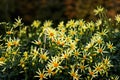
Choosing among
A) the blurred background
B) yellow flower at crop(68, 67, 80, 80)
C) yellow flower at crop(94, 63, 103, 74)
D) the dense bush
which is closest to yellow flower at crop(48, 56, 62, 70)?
the dense bush

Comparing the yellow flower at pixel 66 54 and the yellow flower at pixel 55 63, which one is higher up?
the yellow flower at pixel 66 54

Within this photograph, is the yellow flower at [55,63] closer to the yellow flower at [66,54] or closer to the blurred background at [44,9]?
the yellow flower at [66,54]

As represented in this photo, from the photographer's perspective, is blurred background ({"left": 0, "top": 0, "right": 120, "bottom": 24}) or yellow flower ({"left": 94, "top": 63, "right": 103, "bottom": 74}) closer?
yellow flower ({"left": 94, "top": 63, "right": 103, "bottom": 74})

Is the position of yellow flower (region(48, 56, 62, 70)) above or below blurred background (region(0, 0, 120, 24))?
below

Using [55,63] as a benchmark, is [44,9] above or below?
above

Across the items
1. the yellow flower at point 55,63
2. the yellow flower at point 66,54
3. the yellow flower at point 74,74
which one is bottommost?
the yellow flower at point 74,74

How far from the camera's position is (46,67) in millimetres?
3559

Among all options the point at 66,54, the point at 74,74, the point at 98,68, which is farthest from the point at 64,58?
the point at 98,68

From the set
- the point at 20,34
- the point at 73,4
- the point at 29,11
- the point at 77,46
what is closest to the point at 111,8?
the point at 73,4

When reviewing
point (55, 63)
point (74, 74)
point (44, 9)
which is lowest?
point (74, 74)

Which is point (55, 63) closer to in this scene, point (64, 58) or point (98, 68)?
point (64, 58)

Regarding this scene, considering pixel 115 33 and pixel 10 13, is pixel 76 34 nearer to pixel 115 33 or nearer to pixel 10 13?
pixel 115 33

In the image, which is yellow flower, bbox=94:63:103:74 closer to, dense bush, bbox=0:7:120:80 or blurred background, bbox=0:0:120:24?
dense bush, bbox=0:7:120:80

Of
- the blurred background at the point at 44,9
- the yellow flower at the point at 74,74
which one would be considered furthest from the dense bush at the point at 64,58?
the blurred background at the point at 44,9
